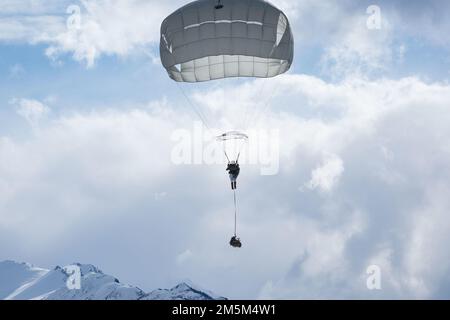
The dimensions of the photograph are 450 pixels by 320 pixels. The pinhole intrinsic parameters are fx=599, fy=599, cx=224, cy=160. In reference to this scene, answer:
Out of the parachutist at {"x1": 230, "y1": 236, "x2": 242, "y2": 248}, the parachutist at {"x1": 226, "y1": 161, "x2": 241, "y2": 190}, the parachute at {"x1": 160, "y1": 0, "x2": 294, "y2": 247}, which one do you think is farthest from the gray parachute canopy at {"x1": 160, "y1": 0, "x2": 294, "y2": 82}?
the parachutist at {"x1": 230, "y1": 236, "x2": 242, "y2": 248}

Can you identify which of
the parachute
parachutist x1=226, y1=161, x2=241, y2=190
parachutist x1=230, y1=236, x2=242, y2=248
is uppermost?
the parachute

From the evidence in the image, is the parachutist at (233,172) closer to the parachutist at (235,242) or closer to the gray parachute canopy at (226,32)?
the parachutist at (235,242)

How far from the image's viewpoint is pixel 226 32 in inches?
1362

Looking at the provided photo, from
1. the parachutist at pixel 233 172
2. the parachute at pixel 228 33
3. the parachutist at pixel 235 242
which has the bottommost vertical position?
the parachutist at pixel 235 242

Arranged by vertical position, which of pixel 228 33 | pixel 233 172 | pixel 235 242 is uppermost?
pixel 228 33

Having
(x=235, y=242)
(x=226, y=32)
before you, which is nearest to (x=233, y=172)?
(x=235, y=242)

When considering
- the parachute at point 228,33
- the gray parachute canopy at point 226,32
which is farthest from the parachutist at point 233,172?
the gray parachute canopy at point 226,32

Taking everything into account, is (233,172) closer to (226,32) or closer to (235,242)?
(235,242)

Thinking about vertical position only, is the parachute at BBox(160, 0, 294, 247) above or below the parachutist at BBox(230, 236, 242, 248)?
above

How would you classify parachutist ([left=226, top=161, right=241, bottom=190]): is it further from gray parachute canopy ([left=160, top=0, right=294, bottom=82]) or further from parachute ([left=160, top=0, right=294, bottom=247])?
gray parachute canopy ([left=160, top=0, right=294, bottom=82])

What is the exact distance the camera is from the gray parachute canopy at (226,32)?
3456 centimetres

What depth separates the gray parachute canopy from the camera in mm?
34562
